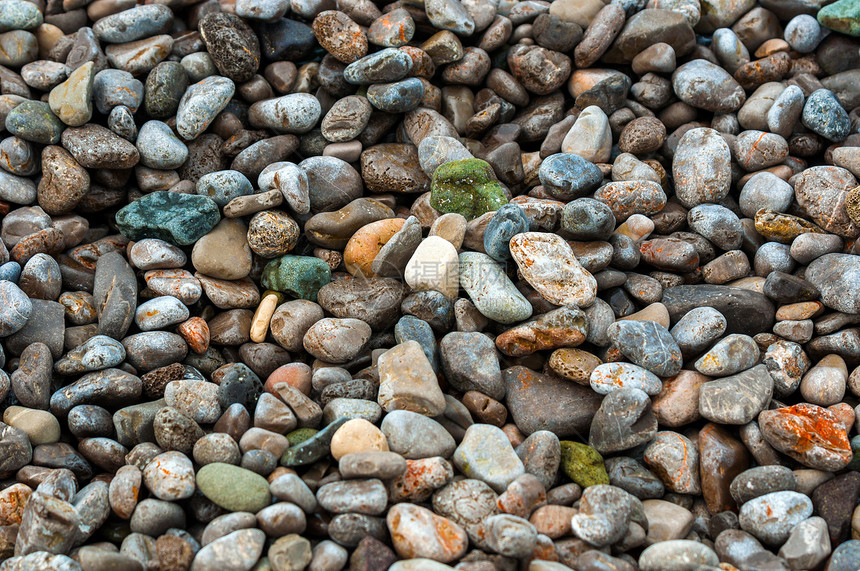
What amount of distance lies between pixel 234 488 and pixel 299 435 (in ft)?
1.14

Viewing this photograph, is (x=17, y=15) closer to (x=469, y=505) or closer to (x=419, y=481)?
(x=419, y=481)

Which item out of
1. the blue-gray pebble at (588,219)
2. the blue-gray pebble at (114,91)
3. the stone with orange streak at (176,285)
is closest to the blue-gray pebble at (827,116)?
the blue-gray pebble at (588,219)

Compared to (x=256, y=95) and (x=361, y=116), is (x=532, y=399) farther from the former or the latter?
(x=256, y=95)

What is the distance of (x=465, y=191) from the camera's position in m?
3.55

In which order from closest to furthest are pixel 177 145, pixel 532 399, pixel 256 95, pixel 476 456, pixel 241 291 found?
pixel 476 456 → pixel 532 399 → pixel 241 291 → pixel 177 145 → pixel 256 95

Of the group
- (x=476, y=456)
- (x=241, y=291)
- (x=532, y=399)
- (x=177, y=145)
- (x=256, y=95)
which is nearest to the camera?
(x=476, y=456)

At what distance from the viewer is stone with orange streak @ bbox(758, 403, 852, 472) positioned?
258 cm

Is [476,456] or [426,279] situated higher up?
[426,279]

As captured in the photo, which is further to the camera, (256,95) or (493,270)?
(256,95)

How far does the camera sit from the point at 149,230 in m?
3.39

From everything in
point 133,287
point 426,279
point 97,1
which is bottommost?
point 133,287

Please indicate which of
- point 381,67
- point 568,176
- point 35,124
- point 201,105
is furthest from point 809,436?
point 35,124

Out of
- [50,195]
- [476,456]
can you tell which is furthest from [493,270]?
[50,195]

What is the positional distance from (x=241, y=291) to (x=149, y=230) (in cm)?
56
